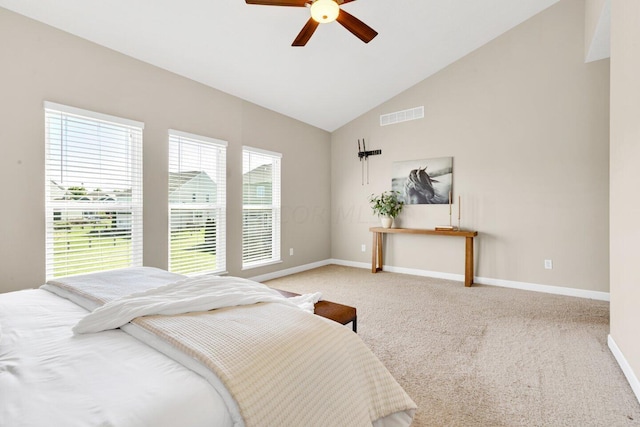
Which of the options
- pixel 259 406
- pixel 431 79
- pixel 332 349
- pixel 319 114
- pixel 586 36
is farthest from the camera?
pixel 319 114

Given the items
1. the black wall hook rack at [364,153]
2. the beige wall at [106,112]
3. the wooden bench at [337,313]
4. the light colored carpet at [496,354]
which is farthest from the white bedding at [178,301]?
the black wall hook rack at [364,153]

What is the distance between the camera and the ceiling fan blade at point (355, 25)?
8.32 feet

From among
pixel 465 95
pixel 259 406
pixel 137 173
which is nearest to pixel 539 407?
pixel 259 406

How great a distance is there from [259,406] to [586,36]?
5151mm

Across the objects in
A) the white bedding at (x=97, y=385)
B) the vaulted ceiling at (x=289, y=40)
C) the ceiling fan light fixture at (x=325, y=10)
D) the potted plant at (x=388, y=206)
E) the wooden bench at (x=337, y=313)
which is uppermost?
the vaulted ceiling at (x=289, y=40)

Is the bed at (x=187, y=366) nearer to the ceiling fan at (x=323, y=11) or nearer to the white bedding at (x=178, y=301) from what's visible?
the white bedding at (x=178, y=301)

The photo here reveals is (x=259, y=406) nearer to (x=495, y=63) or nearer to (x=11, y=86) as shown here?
(x=11, y=86)

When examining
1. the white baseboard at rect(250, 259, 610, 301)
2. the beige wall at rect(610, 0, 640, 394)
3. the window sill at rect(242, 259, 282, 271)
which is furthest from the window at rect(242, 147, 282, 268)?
the beige wall at rect(610, 0, 640, 394)

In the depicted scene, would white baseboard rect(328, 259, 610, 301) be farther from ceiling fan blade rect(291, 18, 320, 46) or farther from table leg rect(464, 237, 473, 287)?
ceiling fan blade rect(291, 18, 320, 46)

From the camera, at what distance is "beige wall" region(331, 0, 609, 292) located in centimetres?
385

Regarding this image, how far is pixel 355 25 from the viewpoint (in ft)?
8.70

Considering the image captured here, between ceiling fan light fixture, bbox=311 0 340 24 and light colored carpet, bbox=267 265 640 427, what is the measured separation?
260 centimetres

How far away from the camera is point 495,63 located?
173 inches

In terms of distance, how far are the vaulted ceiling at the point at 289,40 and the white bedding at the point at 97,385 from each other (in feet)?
9.11
